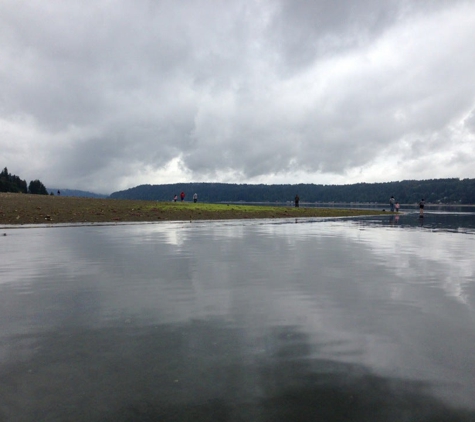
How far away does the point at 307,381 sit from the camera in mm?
5680

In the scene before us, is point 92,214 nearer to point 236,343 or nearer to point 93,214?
point 93,214

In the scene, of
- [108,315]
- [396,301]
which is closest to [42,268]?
[108,315]

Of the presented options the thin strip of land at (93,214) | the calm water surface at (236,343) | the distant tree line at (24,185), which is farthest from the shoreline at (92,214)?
the distant tree line at (24,185)

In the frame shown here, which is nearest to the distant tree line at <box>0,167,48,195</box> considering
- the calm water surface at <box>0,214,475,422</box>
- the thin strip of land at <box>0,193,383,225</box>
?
the thin strip of land at <box>0,193,383,225</box>

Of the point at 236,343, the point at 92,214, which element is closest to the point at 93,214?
the point at 92,214

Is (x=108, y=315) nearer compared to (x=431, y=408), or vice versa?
(x=431, y=408)

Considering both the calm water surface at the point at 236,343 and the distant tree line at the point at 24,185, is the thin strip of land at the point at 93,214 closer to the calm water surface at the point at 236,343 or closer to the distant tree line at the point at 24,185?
the calm water surface at the point at 236,343

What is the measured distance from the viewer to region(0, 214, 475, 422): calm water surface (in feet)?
16.5

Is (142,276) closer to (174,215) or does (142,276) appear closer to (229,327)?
(229,327)

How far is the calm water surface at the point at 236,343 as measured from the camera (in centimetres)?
504

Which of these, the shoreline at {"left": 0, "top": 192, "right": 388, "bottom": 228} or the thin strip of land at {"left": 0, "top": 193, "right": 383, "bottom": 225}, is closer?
the shoreline at {"left": 0, "top": 192, "right": 388, "bottom": 228}

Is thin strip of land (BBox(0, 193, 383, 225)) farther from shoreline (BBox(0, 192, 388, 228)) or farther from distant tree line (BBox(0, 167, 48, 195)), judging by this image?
distant tree line (BBox(0, 167, 48, 195))

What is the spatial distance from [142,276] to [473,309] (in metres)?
9.71

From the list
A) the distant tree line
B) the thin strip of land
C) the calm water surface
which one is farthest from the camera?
the distant tree line
